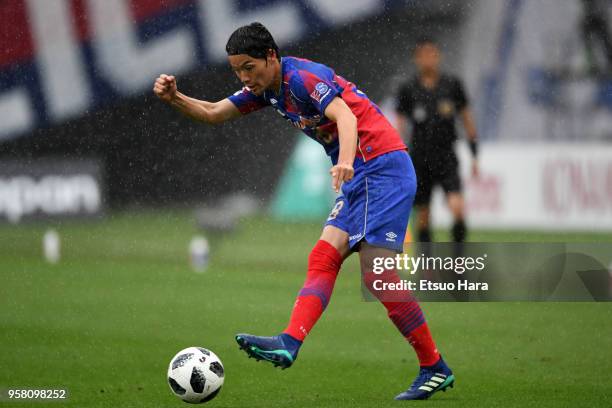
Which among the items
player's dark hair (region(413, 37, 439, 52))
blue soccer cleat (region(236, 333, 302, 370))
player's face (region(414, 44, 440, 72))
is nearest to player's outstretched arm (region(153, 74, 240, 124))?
blue soccer cleat (region(236, 333, 302, 370))

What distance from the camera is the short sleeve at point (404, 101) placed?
7.81m

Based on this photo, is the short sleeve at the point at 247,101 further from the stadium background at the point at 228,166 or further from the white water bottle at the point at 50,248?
the white water bottle at the point at 50,248

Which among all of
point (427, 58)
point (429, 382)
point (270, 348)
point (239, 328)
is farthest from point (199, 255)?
point (270, 348)

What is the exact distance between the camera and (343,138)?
13.9 feet

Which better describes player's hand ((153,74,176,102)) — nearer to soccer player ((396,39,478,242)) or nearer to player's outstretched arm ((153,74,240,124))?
player's outstretched arm ((153,74,240,124))

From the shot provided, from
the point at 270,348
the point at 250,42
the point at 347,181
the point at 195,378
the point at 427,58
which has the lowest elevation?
the point at 195,378

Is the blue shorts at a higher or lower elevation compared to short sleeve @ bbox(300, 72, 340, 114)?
lower

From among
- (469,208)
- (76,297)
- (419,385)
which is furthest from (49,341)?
(469,208)

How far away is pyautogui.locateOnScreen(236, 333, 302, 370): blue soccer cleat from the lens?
161 inches

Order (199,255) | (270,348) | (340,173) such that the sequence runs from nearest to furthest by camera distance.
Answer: (340,173) → (270,348) → (199,255)

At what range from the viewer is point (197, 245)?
9.10 meters

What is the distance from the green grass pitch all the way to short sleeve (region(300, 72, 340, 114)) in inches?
49.8

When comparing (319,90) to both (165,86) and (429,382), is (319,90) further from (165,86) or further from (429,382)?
(429,382)

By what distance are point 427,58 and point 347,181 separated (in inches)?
143
